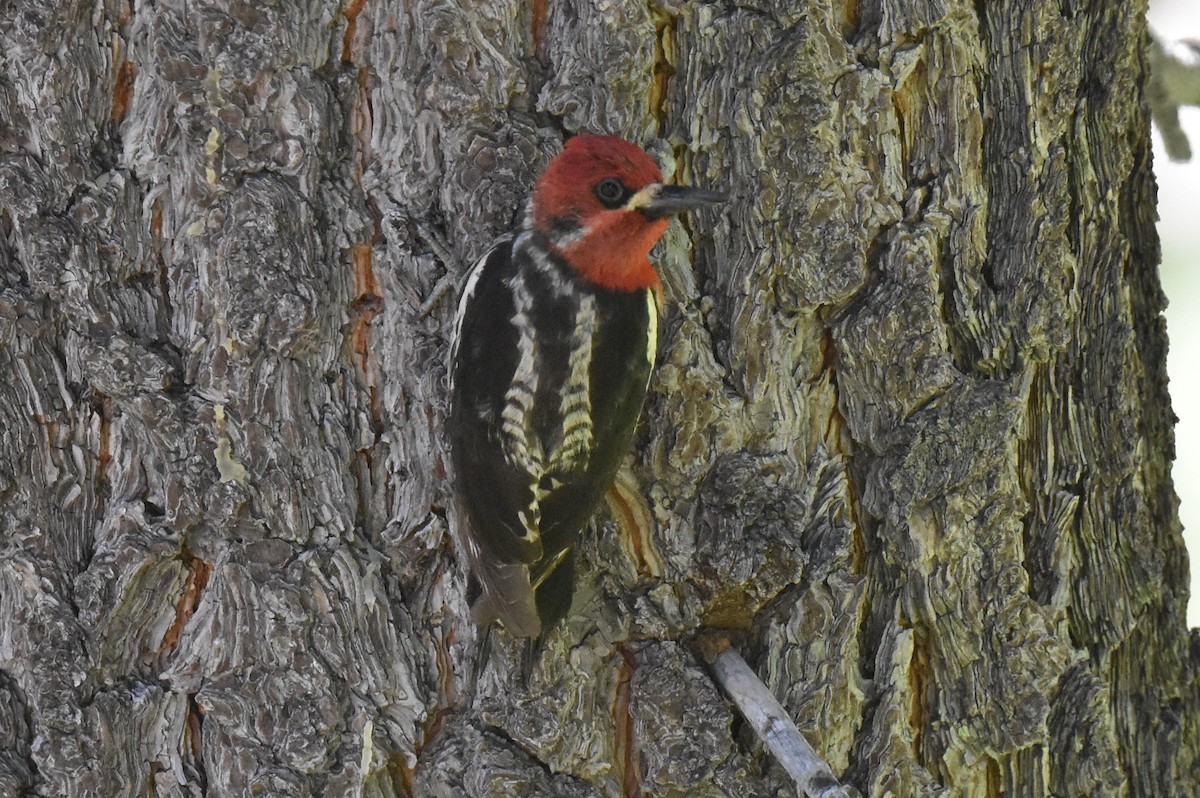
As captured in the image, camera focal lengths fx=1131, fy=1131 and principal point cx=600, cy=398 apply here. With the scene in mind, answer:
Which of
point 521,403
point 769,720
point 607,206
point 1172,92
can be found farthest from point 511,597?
point 1172,92

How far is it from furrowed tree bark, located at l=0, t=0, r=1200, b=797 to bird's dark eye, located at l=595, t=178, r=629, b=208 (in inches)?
5.0

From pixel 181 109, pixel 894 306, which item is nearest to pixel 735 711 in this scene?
pixel 894 306

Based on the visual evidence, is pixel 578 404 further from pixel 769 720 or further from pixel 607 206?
pixel 769 720

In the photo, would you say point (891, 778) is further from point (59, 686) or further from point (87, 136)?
point (87, 136)

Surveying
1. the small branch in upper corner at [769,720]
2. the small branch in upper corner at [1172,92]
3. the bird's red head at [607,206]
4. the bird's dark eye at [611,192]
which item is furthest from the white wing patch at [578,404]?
the small branch in upper corner at [1172,92]

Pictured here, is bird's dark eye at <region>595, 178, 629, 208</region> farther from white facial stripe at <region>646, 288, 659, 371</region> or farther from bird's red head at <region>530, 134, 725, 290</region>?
white facial stripe at <region>646, 288, 659, 371</region>

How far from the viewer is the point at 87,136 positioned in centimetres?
213

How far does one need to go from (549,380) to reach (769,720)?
29.4 inches

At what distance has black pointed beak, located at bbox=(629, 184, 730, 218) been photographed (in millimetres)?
2064

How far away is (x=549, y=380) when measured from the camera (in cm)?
219

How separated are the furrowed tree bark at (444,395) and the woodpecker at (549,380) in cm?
8

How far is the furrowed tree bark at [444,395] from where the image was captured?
209cm

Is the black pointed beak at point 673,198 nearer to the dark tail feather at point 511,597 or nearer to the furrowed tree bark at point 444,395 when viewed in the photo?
the furrowed tree bark at point 444,395

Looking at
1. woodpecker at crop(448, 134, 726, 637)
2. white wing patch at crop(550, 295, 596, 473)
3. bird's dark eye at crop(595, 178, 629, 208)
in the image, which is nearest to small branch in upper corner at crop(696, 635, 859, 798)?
woodpecker at crop(448, 134, 726, 637)
